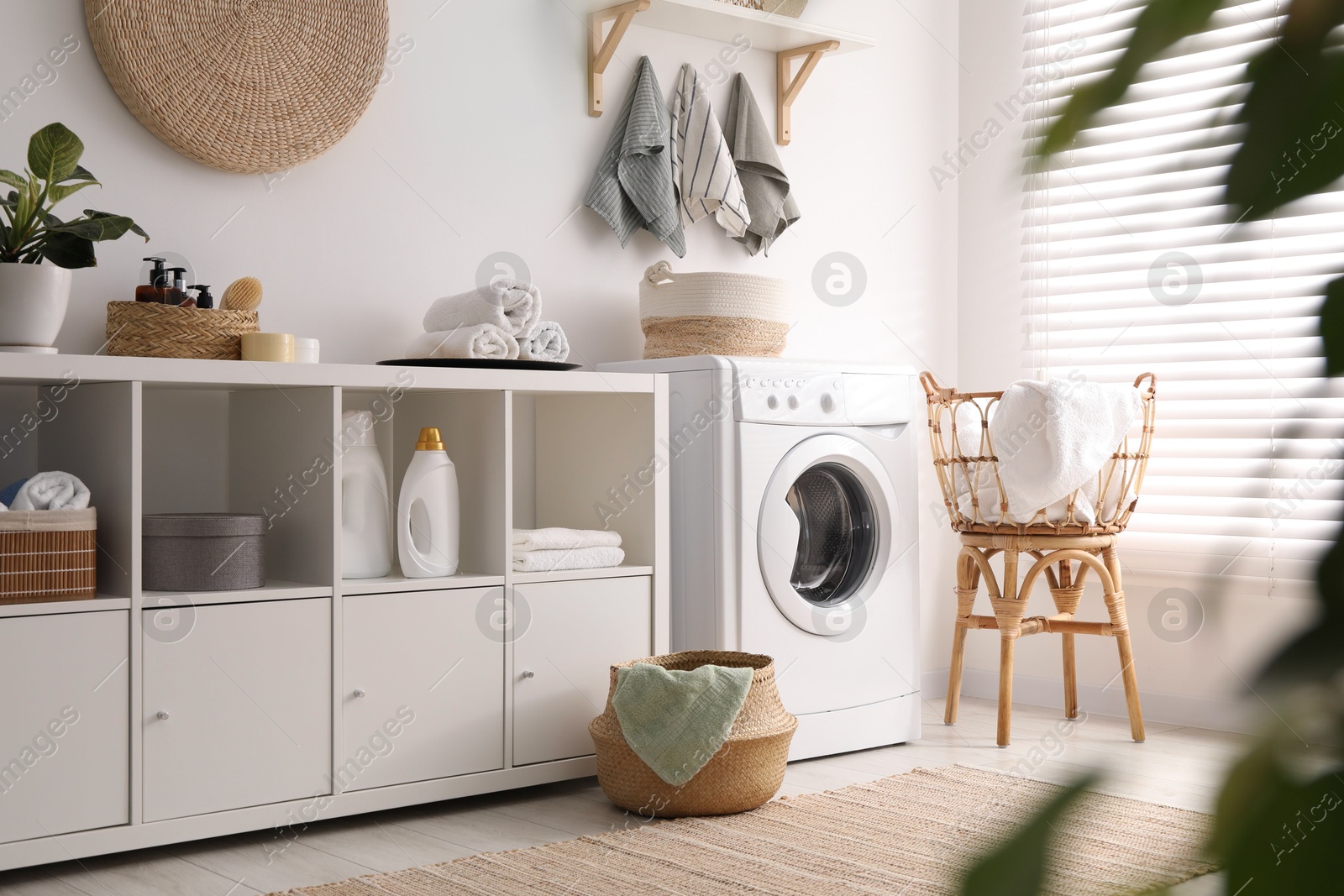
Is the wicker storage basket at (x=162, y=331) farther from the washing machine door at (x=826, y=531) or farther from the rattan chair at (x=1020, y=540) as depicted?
the rattan chair at (x=1020, y=540)

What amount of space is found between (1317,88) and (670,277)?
8.84 feet

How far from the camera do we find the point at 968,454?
2.93 metres

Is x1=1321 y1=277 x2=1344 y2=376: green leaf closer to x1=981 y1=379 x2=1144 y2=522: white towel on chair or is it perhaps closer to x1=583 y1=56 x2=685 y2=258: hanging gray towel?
x1=981 y1=379 x2=1144 y2=522: white towel on chair

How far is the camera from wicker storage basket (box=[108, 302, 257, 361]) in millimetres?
2057

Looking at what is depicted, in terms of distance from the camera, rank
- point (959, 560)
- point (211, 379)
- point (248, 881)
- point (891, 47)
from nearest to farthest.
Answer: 1. point (248, 881)
2. point (211, 379)
3. point (959, 560)
4. point (891, 47)

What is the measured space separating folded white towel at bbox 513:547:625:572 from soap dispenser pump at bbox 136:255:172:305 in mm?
828

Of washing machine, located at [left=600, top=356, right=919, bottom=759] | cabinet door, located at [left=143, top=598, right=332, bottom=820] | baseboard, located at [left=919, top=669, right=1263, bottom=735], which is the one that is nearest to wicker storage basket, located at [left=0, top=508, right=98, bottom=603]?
cabinet door, located at [left=143, top=598, right=332, bottom=820]

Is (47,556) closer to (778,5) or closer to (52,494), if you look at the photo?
(52,494)

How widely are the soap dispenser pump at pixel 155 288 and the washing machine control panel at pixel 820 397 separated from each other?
3.80 ft

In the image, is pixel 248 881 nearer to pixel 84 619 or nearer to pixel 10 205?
pixel 84 619

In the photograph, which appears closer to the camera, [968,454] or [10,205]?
[10,205]

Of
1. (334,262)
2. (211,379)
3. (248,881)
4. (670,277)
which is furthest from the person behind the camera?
(670,277)

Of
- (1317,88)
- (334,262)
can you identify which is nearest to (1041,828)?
(1317,88)

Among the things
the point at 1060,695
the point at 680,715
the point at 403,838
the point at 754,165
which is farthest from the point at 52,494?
the point at 1060,695
